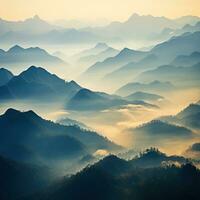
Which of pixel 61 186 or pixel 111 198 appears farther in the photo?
pixel 61 186

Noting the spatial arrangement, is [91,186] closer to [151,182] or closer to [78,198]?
[78,198]

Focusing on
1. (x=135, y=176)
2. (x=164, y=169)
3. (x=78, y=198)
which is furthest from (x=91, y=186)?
(x=164, y=169)

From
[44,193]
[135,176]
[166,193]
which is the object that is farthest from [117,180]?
[44,193]

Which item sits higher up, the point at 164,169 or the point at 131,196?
the point at 164,169

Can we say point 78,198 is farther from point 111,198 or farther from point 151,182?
point 151,182

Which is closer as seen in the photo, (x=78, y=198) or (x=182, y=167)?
(x=78, y=198)

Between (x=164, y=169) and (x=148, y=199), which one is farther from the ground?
(x=164, y=169)
